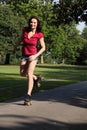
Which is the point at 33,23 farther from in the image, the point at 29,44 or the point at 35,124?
the point at 35,124

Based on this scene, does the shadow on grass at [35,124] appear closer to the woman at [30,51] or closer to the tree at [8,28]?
the woman at [30,51]

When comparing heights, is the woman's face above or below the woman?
above

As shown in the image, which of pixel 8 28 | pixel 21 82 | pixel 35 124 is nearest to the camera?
pixel 35 124

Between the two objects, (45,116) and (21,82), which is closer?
(45,116)

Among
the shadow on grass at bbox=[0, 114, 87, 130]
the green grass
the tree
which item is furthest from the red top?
the tree

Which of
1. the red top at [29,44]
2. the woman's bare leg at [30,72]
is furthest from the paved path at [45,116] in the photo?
the red top at [29,44]

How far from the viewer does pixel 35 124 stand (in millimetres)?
8750

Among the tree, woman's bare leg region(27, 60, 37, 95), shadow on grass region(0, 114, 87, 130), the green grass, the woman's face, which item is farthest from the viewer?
the tree

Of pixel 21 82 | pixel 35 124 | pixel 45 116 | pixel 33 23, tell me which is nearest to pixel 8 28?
pixel 21 82

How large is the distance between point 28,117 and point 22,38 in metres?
2.81

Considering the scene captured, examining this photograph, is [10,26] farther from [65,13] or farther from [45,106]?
[45,106]

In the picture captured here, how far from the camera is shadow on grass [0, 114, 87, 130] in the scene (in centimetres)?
834

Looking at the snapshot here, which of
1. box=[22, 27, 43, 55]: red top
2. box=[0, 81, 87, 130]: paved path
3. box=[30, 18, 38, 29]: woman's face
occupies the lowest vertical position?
box=[0, 81, 87, 130]: paved path

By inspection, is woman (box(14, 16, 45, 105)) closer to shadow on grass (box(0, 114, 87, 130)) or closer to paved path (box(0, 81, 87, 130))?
paved path (box(0, 81, 87, 130))
